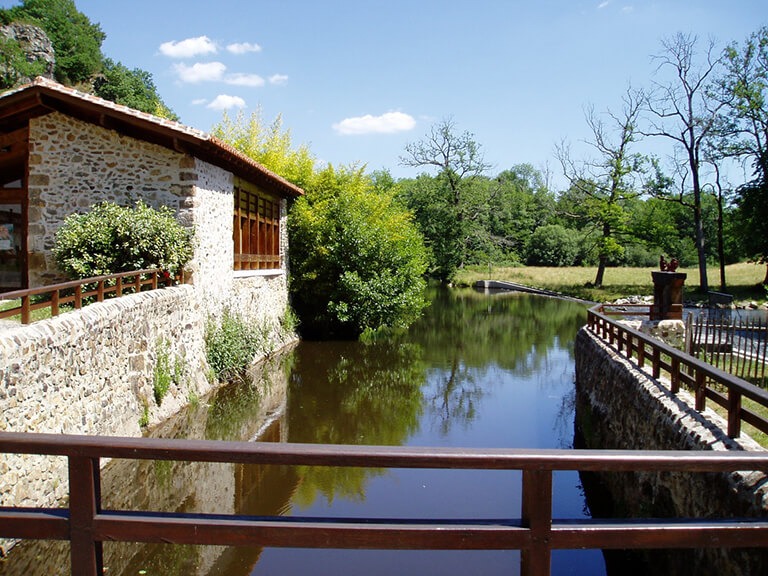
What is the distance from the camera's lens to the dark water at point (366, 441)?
6402 mm

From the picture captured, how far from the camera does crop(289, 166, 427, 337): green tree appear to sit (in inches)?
820

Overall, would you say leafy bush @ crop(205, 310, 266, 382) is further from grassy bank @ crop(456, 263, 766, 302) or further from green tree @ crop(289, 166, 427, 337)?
grassy bank @ crop(456, 263, 766, 302)

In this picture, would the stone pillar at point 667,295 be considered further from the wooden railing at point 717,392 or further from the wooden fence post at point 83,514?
the wooden fence post at point 83,514

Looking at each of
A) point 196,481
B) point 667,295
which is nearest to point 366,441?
point 196,481

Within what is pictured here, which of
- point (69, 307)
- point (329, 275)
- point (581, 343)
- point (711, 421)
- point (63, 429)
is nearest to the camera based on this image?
point (711, 421)

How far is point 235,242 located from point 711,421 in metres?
12.6

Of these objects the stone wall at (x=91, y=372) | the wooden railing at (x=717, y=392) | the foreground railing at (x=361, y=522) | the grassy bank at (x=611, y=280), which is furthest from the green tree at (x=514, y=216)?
the foreground railing at (x=361, y=522)

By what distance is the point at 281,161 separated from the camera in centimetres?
2361

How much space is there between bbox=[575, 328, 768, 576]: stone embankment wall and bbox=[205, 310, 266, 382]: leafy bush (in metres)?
7.98

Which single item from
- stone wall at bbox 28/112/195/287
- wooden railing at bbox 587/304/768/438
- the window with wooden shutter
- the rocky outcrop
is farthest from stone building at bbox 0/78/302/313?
the rocky outcrop

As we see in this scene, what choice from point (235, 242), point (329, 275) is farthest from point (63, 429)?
point (329, 275)

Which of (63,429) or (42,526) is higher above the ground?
(42,526)

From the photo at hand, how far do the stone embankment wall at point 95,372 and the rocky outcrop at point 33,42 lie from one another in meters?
47.1

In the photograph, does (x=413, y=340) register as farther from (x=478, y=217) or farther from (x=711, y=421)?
(x=478, y=217)
